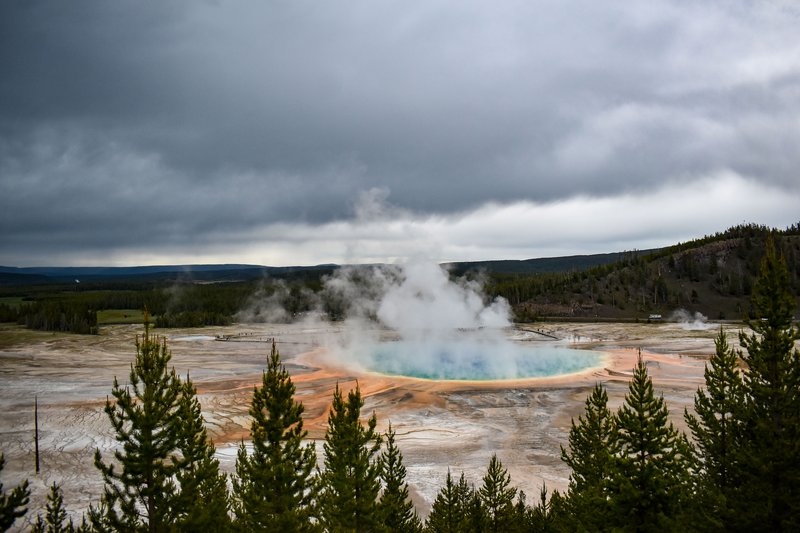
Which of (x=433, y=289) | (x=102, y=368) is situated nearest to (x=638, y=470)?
(x=102, y=368)

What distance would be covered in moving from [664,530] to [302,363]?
54522mm

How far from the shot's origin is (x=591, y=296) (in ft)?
432

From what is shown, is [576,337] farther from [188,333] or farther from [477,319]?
[188,333]

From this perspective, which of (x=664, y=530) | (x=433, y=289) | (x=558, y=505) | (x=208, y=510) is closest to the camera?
(x=664, y=530)

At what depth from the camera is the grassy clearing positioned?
398 ft

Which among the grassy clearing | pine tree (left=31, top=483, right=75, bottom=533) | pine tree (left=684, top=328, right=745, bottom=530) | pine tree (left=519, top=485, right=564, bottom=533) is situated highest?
pine tree (left=684, top=328, right=745, bottom=530)

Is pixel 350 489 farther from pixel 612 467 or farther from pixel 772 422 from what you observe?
pixel 772 422

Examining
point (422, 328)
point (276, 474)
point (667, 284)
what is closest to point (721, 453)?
point (276, 474)

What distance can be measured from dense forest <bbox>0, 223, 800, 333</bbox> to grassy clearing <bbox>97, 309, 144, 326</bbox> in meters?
2.65

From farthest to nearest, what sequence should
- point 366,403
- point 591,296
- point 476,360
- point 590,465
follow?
point 591,296
point 476,360
point 366,403
point 590,465

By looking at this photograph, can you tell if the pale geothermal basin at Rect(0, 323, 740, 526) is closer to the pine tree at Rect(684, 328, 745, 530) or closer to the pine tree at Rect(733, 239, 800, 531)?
the pine tree at Rect(684, 328, 745, 530)

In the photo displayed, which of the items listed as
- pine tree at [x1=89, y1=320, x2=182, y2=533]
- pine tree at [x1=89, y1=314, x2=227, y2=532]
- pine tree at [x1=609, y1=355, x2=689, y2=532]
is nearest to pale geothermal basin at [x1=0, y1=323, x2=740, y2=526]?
pine tree at [x1=89, y1=314, x2=227, y2=532]

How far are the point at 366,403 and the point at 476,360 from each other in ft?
83.4

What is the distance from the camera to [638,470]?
10.9 meters
